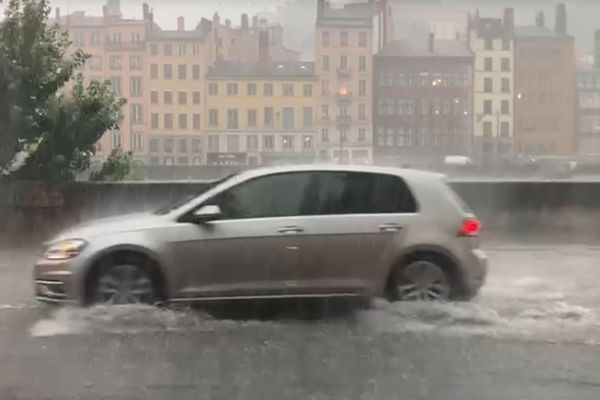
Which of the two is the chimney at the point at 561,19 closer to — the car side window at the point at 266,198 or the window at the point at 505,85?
the window at the point at 505,85

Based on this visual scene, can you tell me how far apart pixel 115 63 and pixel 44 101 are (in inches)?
77.0

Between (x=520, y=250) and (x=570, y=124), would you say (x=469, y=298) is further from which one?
(x=570, y=124)

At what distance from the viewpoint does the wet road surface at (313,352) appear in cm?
627

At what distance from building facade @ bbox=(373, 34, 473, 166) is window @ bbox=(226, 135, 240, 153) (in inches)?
102

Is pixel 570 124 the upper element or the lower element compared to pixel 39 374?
upper

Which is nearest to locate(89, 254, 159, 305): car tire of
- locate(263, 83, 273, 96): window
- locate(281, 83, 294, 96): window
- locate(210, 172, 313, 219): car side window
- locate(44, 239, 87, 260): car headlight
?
locate(44, 239, 87, 260): car headlight

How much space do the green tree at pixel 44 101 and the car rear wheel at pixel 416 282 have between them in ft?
29.4

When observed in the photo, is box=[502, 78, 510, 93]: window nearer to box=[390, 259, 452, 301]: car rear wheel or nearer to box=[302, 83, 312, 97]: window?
box=[302, 83, 312, 97]: window

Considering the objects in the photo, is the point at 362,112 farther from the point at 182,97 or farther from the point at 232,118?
the point at 182,97

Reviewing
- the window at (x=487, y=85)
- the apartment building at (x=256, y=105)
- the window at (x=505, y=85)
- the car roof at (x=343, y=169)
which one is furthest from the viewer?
the window at (x=505, y=85)

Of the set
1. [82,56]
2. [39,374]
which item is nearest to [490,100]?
[82,56]

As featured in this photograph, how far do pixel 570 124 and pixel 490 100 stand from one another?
63.3 inches

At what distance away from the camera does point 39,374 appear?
6.70 metres

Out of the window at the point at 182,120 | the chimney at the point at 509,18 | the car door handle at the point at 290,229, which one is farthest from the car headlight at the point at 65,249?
the chimney at the point at 509,18
